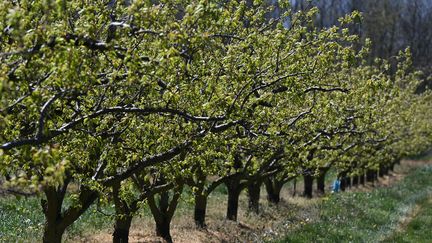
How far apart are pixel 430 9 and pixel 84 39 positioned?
100673 mm

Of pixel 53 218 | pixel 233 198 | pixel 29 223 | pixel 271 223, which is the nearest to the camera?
pixel 53 218

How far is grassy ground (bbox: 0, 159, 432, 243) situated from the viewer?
52.7 ft

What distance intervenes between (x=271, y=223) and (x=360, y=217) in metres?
3.97

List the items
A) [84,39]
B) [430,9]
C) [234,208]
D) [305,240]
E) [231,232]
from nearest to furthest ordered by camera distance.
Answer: [84,39] → [305,240] → [231,232] → [234,208] → [430,9]

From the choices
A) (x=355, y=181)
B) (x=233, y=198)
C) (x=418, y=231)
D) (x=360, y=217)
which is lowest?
(x=418, y=231)

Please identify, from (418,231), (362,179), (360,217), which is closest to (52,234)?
(418,231)

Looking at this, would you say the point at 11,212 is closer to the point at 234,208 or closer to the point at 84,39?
the point at 234,208

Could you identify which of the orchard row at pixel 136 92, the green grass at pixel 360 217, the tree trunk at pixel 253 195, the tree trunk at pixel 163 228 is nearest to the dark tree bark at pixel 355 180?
the green grass at pixel 360 217

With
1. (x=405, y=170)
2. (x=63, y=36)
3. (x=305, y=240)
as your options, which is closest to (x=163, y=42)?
(x=63, y=36)

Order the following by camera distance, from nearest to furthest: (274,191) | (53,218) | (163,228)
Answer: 1. (53,218)
2. (163,228)
3. (274,191)

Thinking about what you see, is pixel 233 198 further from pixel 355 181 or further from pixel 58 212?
pixel 355 181

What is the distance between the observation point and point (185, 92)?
356 inches

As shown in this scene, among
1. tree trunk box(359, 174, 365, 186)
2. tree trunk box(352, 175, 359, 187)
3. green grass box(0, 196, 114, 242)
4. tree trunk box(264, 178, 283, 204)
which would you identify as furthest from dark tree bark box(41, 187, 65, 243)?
tree trunk box(359, 174, 365, 186)

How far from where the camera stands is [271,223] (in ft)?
66.1
